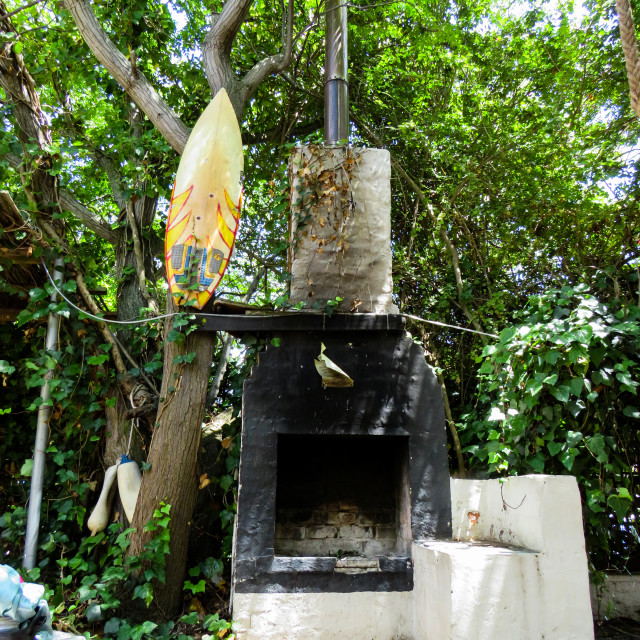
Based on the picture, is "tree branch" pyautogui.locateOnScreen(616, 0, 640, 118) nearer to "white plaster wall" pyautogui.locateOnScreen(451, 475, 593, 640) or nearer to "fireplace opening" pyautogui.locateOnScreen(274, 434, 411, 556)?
"white plaster wall" pyautogui.locateOnScreen(451, 475, 593, 640)

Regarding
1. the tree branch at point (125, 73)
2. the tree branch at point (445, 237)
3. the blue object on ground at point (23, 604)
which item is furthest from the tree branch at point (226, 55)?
the blue object on ground at point (23, 604)

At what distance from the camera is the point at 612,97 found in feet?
17.9

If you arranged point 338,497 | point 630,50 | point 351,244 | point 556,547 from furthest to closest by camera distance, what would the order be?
point 338,497, point 351,244, point 556,547, point 630,50

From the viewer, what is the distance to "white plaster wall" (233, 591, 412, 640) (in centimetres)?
326

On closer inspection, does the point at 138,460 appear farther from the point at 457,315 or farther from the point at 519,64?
the point at 519,64

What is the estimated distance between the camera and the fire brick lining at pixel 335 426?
3.37 meters

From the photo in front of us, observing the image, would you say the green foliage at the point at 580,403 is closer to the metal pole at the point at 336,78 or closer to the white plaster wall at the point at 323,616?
the white plaster wall at the point at 323,616

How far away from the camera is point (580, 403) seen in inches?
131

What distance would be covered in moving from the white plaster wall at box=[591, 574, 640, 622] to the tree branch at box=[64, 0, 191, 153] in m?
4.81

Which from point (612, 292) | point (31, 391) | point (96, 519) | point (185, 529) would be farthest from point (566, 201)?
point (31, 391)

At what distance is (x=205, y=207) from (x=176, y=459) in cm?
190

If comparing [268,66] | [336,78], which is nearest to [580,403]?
[336,78]

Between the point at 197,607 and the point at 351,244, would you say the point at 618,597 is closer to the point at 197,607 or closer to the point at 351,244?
the point at 197,607

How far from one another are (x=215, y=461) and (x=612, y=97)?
5.62 m
